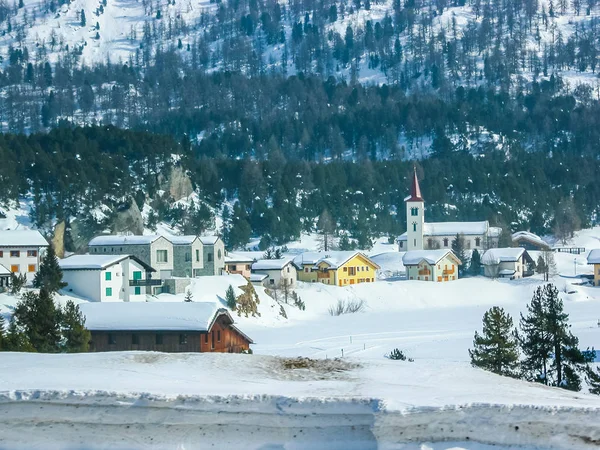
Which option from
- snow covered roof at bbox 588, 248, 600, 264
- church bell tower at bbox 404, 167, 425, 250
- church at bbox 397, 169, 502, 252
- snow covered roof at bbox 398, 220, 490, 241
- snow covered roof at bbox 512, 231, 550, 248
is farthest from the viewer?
snow covered roof at bbox 398, 220, 490, 241

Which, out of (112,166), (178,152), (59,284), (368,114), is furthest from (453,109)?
(59,284)

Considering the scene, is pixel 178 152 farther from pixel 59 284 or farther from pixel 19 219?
pixel 59 284

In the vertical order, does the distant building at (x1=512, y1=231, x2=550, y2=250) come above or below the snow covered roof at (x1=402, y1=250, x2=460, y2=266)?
above

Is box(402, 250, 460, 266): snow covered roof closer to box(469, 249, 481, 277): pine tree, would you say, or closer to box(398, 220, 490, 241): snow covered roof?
box(469, 249, 481, 277): pine tree

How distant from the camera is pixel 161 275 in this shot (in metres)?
68.3

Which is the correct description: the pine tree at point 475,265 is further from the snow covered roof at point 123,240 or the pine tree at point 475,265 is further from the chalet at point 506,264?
the snow covered roof at point 123,240

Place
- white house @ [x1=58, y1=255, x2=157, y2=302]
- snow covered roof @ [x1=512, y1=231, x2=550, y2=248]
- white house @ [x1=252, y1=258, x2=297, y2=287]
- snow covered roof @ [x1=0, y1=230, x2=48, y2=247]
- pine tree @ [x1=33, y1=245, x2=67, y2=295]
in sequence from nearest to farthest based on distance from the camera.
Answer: pine tree @ [x1=33, y1=245, x2=67, y2=295]
white house @ [x1=58, y1=255, x2=157, y2=302]
snow covered roof @ [x1=0, y1=230, x2=48, y2=247]
white house @ [x1=252, y1=258, x2=297, y2=287]
snow covered roof @ [x1=512, y1=231, x2=550, y2=248]

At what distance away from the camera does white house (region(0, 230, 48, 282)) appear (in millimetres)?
60344

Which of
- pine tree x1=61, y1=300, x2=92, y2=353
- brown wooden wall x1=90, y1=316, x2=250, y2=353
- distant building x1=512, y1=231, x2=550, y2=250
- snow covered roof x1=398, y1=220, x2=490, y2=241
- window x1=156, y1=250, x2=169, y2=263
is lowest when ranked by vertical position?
brown wooden wall x1=90, y1=316, x2=250, y2=353

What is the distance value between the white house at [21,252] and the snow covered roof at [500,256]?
45.3m

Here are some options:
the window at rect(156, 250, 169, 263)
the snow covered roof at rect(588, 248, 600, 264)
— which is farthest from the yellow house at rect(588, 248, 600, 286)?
the window at rect(156, 250, 169, 263)

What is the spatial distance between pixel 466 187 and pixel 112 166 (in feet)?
168

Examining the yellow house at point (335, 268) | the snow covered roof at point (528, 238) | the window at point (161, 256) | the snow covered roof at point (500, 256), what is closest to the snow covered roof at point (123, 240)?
the window at point (161, 256)

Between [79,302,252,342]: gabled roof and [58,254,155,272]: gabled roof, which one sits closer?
[79,302,252,342]: gabled roof
